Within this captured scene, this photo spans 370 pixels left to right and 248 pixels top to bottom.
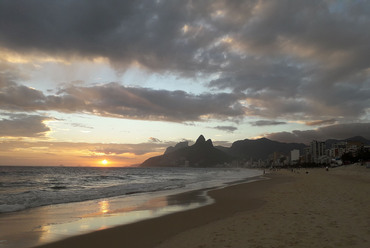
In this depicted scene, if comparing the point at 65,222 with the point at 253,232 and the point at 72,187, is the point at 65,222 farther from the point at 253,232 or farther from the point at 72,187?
the point at 72,187

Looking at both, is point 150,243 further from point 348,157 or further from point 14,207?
point 348,157

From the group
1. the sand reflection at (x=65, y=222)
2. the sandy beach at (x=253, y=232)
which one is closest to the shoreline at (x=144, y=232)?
the sandy beach at (x=253, y=232)

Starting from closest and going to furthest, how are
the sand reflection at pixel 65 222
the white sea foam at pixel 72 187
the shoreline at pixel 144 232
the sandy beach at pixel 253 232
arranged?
1. the sandy beach at pixel 253 232
2. the shoreline at pixel 144 232
3. the sand reflection at pixel 65 222
4. the white sea foam at pixel 72 187

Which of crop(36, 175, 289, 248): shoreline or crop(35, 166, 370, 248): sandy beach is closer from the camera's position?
crop(35, 166, 370, 248): sandy beach

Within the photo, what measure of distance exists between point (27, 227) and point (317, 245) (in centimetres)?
1105

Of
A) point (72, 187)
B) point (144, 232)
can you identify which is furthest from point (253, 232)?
point (72, 187)

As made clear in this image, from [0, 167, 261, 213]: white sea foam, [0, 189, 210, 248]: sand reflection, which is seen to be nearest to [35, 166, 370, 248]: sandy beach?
[0, 189, 210, 248]: sand reflection

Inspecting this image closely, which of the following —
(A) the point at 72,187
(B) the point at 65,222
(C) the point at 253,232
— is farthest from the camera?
(A) the point at 72,187

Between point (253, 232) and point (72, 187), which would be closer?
point (253, 232)

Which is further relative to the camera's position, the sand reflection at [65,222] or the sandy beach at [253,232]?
the sand reflection at [65,222]

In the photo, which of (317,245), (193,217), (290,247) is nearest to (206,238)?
(290,247)

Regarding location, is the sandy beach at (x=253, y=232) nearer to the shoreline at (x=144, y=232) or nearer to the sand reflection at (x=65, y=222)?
the shoreline at (x=144, y=232)

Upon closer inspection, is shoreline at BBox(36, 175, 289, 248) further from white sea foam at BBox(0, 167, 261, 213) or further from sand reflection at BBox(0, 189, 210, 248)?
white sea foam at BBox(0, 167, 261, 213)

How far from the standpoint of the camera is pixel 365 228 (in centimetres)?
835
